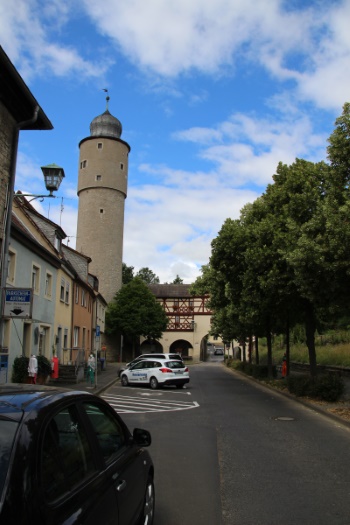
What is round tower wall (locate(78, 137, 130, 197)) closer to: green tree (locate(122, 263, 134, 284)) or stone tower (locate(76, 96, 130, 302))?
stone tower (locate(76, 96, 130, 302))

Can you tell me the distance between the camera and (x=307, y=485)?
6.26 m

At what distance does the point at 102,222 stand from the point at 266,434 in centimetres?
5267

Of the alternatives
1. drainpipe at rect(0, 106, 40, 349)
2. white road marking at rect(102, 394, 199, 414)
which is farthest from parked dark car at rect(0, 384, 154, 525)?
white road marking at rect(102, 394, 199, 414)

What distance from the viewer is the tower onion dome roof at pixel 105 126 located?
204 feet

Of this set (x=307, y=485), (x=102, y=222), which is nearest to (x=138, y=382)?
(x=307, y=485)

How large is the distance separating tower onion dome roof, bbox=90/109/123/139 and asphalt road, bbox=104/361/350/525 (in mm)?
52631

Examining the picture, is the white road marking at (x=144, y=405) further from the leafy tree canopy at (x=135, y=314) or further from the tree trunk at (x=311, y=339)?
the leafy tree canopy at (x=135, y=314)

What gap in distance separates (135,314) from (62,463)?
189ft

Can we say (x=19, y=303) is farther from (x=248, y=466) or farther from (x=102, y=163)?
(x=102, y=163)

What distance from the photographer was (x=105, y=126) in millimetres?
62344

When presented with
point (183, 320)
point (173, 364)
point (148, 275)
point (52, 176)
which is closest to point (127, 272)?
point (148, 275)

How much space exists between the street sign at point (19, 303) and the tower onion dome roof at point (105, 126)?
54120mm

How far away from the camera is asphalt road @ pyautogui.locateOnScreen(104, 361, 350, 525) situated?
208 inches

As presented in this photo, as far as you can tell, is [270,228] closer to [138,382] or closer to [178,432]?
[178,432]
